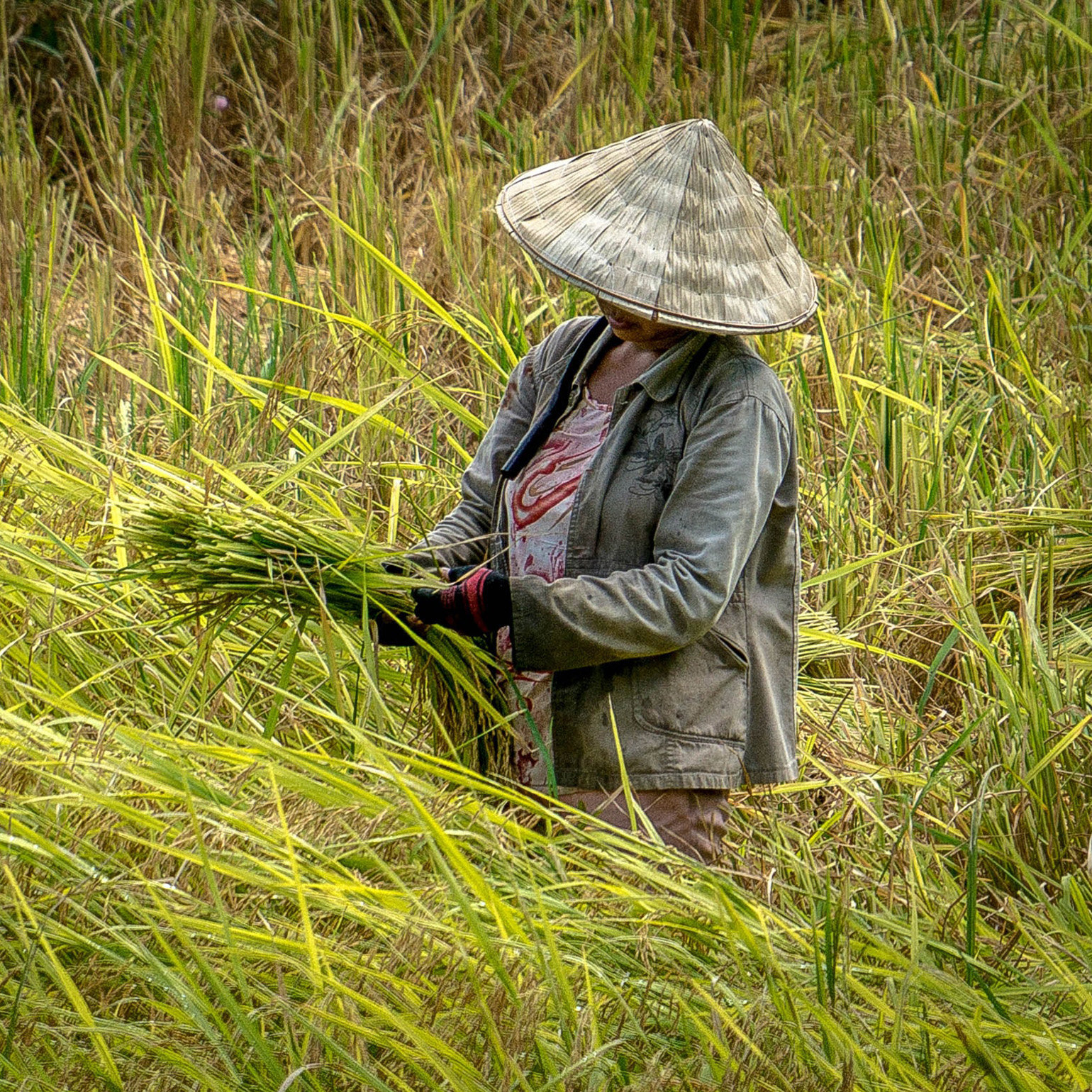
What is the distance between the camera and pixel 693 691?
1940 millimetres

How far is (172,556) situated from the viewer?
1.93m

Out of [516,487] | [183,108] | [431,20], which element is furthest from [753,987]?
[431,20]

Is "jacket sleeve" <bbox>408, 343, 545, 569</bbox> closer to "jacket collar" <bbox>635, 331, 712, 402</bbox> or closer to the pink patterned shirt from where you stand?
the pink patterned shirt

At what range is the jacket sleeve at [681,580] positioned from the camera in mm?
1841

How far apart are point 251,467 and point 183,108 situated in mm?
2723

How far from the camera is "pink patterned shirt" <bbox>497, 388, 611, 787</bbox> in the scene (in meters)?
2.00

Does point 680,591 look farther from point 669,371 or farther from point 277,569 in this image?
point 277,569

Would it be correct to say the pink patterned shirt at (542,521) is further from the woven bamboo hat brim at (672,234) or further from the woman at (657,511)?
the woven bamboo hat brim at (672,234)

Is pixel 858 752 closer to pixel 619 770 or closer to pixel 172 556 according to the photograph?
pixel 619 770

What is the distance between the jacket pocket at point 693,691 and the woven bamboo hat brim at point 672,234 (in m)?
0.42

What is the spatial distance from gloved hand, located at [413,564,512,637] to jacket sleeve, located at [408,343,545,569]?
22cm

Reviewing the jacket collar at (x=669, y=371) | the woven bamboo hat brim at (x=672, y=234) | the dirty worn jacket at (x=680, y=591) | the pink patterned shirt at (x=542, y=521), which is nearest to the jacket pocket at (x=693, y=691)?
the dirty worn jacket at (x=680, y=591)

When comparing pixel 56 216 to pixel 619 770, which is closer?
pixel 619 770

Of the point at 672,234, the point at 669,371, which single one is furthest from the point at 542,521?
the point at 672,234
